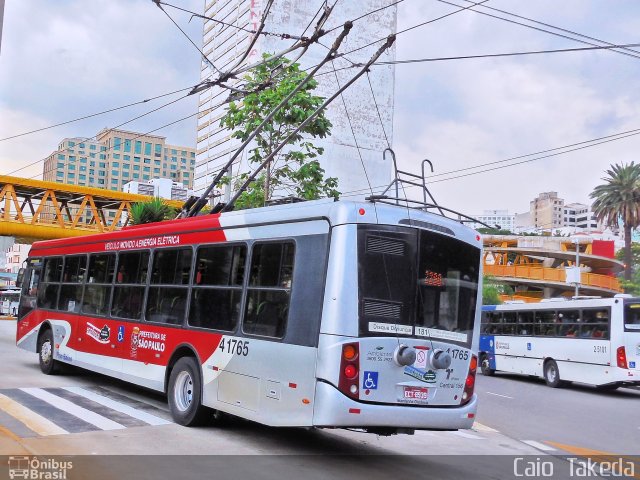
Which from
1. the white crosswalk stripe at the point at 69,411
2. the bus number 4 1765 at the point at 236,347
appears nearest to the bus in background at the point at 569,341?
the white crosswalk stripe at the point at 69,411

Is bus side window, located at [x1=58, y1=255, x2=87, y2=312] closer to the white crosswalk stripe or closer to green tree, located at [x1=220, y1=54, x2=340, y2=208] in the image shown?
the white crosswalk stripe

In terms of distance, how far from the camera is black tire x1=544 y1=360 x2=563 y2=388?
24.5 meters

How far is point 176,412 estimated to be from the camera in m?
10.5

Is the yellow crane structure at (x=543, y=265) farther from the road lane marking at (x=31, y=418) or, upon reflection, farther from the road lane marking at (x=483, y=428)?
the road lane marking at (x=31, y=418)

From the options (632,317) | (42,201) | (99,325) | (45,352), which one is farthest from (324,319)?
(42,201)

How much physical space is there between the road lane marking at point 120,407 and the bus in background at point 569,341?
15.2 m

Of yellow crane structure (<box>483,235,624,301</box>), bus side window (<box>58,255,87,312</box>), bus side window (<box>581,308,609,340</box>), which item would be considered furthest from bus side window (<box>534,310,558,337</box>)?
yellow crane structure (<box>483,235,624,301</box>)

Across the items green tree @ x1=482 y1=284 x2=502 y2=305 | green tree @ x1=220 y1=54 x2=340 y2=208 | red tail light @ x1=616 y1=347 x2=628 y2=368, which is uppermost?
green tree @ x1=220 y1=54 x2=340 y2=208

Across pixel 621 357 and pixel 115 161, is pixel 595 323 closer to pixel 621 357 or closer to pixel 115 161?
pixel 621 357

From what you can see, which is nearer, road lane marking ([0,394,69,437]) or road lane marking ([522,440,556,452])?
road lane marking ([0,394,69,437])

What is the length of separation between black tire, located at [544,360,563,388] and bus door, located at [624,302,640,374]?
3079 mm

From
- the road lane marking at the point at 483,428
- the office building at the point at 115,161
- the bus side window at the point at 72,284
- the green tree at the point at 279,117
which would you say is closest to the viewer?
the road lane marking at the point at 483,428

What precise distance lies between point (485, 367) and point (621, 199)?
38.1 meters

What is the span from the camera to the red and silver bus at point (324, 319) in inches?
323
